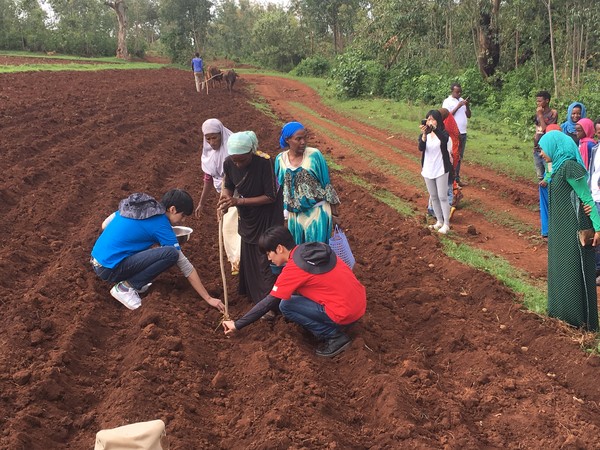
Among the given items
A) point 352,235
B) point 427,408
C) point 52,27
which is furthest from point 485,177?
point 52,27

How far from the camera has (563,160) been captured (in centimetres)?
473

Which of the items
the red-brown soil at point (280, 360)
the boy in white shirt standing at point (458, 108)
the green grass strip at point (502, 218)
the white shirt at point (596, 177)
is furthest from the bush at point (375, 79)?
the white shirt at point (596, 177)

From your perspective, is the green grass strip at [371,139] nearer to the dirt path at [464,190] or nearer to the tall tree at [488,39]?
the dirt path at [464,190]

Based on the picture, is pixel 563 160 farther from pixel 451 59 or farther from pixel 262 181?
pixel 451 59

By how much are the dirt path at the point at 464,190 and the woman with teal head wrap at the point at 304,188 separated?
117 inches

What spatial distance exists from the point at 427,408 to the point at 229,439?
1.36 m

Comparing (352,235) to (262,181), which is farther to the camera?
(352,235)

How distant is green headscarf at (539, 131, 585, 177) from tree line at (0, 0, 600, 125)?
36.8 feet

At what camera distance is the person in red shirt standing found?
4.33 m

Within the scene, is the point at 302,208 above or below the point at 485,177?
above

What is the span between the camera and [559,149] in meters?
4.75

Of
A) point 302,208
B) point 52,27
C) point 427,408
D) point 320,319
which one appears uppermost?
point 52,27

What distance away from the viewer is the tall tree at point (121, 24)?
1587 inches

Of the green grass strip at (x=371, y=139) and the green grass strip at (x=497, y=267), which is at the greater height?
the green grass strip at (x=371, y=139)
